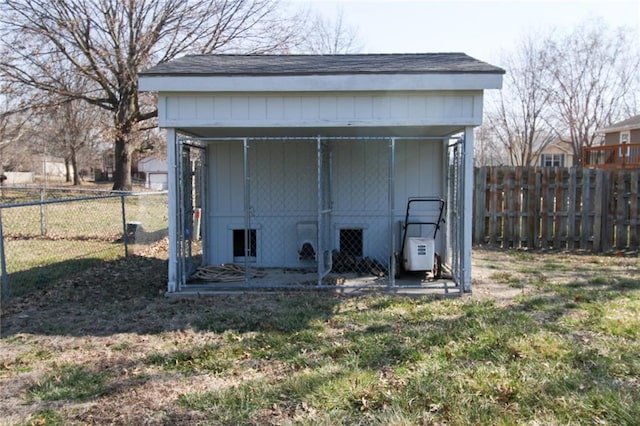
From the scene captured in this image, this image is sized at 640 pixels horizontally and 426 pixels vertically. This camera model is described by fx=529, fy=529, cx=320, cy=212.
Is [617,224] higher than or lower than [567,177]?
lower

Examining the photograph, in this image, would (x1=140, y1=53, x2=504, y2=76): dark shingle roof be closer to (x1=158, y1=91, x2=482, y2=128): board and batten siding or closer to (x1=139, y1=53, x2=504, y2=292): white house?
(x1=139, y1=53, x2=504, y2=292): white house

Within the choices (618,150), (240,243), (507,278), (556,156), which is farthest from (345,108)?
(556,156)

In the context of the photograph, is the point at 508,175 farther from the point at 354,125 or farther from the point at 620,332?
the point at 620,332

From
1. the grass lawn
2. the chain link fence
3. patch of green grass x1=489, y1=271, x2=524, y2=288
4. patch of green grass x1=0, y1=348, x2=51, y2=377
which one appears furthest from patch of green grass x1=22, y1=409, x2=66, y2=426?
patch of green grass x1=489, y1=271, x2=524, y2=288

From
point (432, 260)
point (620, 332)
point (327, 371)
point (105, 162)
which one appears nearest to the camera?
point (327, 371)

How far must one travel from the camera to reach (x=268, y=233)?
29.1 ft

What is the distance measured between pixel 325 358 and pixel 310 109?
3430 mm

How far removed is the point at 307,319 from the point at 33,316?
10.3 ft

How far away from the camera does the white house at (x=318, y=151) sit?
662cm

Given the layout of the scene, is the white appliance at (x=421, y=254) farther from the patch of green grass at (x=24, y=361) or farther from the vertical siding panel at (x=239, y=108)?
the patch of green grass at (x=24, y=361)

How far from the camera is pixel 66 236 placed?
1270 centimetres

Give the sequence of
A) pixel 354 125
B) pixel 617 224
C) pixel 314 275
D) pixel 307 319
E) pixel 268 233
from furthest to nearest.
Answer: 1. pixel 617 224
2. pixel 268 233
3. pixel 314 275
4. pixel 354 125
5. pixel 307 319

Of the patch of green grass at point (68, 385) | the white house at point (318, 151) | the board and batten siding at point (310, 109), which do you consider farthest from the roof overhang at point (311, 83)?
the patch of green grass at point (68, 385)

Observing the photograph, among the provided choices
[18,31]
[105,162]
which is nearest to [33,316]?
[18,31]
